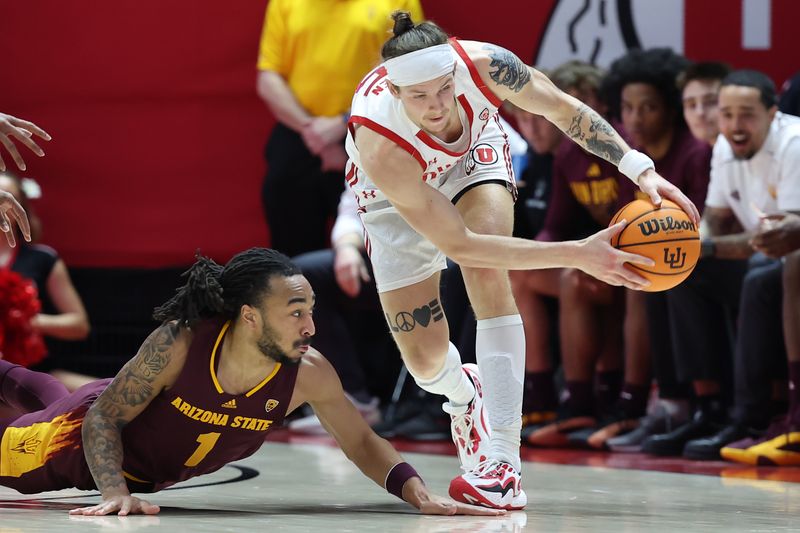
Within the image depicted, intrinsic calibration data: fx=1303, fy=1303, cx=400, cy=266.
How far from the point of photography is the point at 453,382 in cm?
447

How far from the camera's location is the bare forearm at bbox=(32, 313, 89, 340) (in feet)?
23.5

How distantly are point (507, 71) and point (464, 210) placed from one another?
47 centimetres

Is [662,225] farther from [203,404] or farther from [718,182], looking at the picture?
[718,182]

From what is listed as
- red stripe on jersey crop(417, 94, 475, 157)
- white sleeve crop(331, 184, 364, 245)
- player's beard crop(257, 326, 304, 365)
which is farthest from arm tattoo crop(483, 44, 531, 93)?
white sleeve crop(331, 184, 364, 245)

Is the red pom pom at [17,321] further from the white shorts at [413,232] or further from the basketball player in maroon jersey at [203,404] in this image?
the white shorts at [413,232]

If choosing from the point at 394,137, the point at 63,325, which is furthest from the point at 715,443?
the point at 63,325

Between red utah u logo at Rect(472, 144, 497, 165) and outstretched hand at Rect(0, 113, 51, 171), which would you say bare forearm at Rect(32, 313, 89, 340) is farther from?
red utah u logo at Rect(472, 144, 497, 165)

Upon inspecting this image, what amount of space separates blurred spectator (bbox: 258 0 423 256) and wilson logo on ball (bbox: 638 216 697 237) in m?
3.64

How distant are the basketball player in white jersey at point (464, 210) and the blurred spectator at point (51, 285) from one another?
3.23 metres

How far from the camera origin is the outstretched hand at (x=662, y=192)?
394 centimetres

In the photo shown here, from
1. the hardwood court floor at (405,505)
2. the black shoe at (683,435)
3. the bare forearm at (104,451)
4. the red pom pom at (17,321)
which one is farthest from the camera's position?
the red pom pom at (17,321)

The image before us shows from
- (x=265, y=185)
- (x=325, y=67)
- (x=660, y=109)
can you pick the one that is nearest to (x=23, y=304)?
(x=265, y=185)

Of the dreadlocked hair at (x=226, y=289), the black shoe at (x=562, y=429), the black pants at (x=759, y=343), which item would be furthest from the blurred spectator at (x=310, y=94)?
the dreadlocked hair at (x=226, y=289)

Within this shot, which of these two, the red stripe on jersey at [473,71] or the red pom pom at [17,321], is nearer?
the red stripe on jersey at [473,71]
